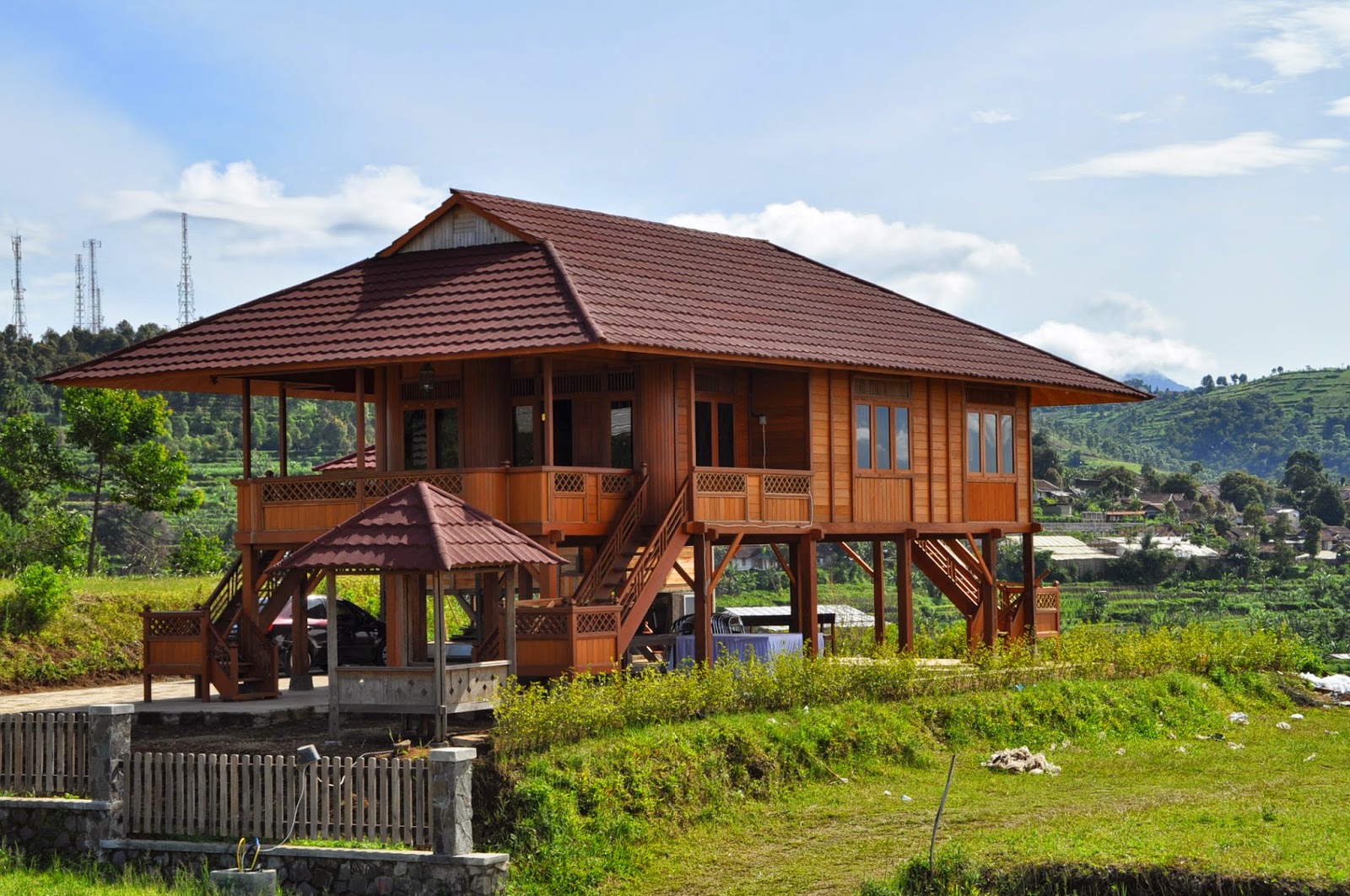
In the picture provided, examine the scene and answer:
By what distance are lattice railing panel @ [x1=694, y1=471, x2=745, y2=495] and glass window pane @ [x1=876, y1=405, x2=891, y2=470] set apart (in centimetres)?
381

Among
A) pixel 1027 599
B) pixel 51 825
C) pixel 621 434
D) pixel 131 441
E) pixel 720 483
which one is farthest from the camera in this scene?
pixel 131 441

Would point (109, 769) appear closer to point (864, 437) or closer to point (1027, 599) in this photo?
point (864, 437)

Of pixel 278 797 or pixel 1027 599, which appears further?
pixel 1027 599

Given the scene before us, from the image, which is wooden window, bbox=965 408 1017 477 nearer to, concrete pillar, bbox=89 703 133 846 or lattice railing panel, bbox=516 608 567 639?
lattice railing panel, bbox=516 608 567 639

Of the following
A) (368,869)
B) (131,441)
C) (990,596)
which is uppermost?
(131,441)

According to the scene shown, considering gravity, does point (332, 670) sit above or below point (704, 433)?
below

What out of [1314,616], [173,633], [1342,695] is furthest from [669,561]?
[1314,616]

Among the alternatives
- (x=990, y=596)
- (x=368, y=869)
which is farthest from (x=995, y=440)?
(x=368, y=869)

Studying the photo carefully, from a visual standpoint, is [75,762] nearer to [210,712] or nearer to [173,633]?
[210,712]

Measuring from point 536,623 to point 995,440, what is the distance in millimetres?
12345

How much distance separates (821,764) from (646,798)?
3.25 metres

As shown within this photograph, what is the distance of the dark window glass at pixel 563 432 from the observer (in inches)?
1025

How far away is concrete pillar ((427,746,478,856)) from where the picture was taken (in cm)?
1623

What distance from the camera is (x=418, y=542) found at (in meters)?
19.7
